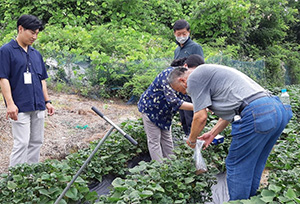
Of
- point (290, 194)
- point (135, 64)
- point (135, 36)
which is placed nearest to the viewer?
point (290, 194)

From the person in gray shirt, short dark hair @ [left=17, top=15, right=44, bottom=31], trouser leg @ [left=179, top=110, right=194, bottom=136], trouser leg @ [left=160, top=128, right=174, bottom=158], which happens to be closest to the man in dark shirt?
short dark hair @ [left=17, top=15, right=44, bottom=31]

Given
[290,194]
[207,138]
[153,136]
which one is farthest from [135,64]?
[290,194]

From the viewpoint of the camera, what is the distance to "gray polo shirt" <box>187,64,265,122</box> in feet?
9.43

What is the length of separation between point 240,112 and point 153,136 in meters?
1.44

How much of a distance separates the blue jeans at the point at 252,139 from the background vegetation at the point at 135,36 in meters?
5.07

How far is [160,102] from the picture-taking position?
13.1 feet

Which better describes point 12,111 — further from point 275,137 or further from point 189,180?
point 275,137

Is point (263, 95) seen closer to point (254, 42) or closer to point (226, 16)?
point (226, 16)

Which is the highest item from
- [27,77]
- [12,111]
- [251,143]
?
[27,77]

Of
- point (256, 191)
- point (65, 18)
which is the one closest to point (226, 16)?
point (65, 18)

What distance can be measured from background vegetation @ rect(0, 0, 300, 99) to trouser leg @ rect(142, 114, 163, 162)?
382cm

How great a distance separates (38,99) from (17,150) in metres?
0.55

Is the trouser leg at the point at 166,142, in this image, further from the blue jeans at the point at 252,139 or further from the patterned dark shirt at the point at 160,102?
the blue jeans at the point at 252,139

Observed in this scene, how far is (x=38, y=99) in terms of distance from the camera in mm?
3850
